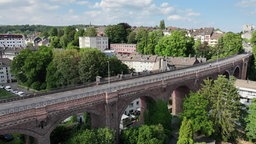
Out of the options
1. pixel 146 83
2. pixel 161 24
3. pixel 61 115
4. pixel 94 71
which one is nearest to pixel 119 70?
pixel 94 71

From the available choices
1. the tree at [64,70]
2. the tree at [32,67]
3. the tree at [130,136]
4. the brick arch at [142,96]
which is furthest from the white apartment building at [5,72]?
the tree at [130,136]

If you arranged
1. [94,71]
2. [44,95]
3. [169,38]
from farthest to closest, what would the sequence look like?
[169,38]
[94,71]
[44,95]

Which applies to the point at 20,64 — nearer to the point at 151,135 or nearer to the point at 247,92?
the point at 151,135

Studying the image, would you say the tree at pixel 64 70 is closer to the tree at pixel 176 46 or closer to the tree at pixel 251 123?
the tree at pixel 176 46

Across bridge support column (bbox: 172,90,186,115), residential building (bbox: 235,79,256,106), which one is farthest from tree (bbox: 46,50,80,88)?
residential building (bbox: 235,79,256,106)

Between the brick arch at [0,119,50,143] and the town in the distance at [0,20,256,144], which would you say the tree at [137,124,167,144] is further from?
the brick arch at [0,119,50,143]

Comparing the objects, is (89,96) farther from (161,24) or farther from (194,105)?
(161,24)
